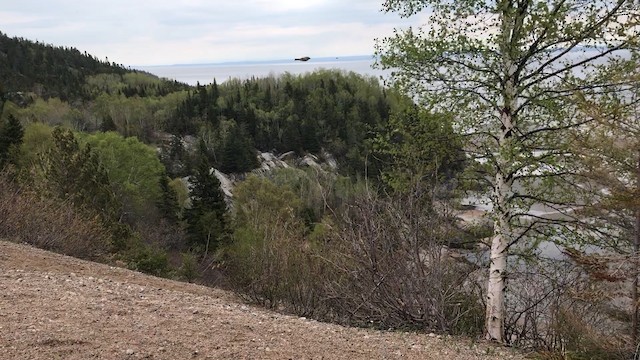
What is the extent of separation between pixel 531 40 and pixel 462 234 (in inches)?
139

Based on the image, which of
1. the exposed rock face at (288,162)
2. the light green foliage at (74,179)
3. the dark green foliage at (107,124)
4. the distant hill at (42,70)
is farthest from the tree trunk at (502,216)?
the distant hill at (42,70)

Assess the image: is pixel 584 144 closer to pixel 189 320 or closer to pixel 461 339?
Result: pixel 461 339

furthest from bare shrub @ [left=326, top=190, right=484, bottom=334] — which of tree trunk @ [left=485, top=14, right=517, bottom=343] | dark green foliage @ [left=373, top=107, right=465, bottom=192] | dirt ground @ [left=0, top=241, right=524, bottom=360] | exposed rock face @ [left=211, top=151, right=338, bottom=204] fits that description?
exposed rock face @ [left=211, top=151, right=338, bottom=204]

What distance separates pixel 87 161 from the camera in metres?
32.9

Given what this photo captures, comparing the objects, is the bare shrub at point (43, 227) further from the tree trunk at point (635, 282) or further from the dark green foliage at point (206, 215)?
the dark green foliage at point (206, 215)

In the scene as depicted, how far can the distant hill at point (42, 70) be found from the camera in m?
109

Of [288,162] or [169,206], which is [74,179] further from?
[288,162]

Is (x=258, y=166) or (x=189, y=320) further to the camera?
(x=258, y=166)

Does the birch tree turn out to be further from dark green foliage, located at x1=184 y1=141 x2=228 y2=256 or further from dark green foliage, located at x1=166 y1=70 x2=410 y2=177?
dark green foliage, located at x1=166 y1=70 x2=410 y2=177

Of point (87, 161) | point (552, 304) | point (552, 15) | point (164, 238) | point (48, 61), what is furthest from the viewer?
point (48, 61)

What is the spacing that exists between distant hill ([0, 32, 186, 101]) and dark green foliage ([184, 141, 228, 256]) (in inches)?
2491

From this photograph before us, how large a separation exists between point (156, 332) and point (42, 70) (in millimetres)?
132543

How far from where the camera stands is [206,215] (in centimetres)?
4247

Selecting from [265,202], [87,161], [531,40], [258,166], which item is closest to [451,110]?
[531,40]
